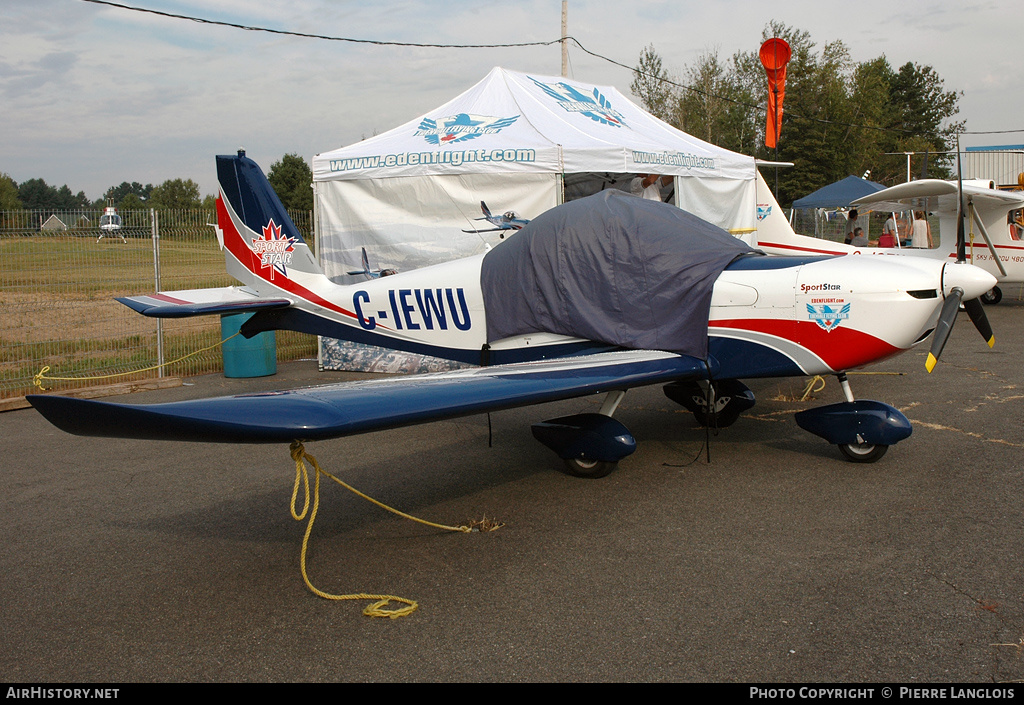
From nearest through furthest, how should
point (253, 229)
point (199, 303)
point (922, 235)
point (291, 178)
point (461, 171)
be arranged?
point (199, 303) → point (253, 229) → point (461, 171) → point (922, 235) → point (291, 178)

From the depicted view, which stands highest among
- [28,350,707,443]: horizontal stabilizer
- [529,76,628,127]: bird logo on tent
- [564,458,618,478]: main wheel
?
[529,76,628,127]: bird logo on tent

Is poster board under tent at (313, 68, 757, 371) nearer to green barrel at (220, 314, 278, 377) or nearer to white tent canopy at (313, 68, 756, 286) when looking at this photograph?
white tent canopy at (313, 68, 756, 286)

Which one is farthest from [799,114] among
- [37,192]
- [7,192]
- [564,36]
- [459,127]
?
[37,192]

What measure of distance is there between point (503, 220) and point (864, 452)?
17.3 ft

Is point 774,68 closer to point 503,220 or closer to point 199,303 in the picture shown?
point 503,220

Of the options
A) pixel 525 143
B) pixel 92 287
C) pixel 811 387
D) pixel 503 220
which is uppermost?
pixel 525 143

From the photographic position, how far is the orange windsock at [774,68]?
15.8m

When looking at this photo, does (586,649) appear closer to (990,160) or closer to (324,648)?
(324,648)

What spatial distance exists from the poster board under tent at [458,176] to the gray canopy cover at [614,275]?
9.30ft

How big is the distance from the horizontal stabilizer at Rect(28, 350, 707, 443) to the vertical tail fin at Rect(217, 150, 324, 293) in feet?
10.6

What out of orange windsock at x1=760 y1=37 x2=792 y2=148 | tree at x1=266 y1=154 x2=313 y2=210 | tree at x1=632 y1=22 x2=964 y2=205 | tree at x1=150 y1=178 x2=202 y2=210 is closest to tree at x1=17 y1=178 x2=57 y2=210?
tree at x1=150 y1=178 x2=202 y2=210

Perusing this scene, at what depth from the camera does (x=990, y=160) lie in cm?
2881

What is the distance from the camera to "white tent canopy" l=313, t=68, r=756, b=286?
9.30 m

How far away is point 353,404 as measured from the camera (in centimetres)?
346
